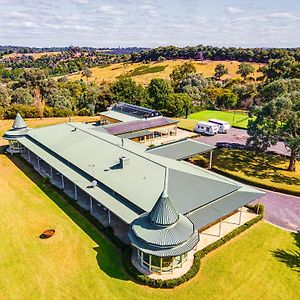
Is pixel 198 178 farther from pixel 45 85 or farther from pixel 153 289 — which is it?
pixel 45 85

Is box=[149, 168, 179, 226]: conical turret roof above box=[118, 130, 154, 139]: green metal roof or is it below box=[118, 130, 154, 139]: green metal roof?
above

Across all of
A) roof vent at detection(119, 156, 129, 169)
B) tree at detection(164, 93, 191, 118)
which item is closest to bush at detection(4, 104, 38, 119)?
tree at detection(164, 93, 191, 118)

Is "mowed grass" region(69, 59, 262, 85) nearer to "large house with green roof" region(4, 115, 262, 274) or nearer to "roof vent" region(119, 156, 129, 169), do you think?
"large house with green roof" region(4, 115, 262, 274)

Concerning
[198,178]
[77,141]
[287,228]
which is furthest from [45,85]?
[287,228]

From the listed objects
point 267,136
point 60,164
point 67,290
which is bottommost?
point 67,290

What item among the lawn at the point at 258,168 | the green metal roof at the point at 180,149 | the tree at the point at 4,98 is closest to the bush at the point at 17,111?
the tree at the point at 4,98

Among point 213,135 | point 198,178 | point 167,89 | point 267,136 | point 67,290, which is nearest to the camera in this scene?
point 67,290

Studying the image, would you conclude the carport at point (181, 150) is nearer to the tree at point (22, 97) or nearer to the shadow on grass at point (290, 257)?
the shadow on grass at point (290, 257)
